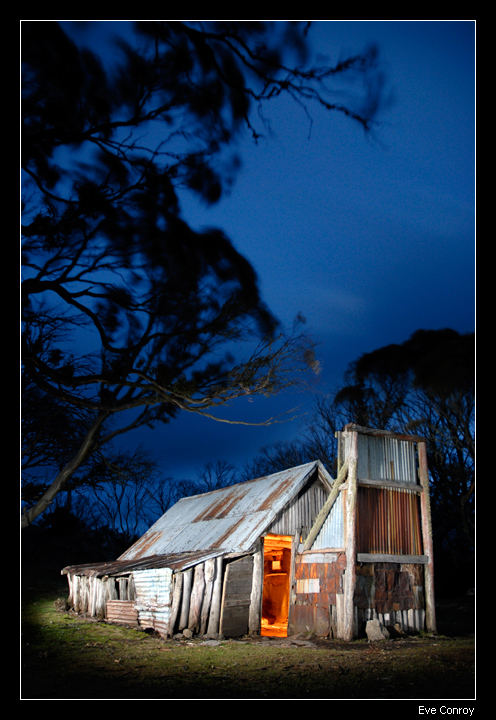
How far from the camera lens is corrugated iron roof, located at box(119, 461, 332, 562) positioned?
15.3 metres

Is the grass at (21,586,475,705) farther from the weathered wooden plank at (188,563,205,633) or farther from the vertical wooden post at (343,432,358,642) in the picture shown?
the weathered wooden plank at (188,563,205,633)

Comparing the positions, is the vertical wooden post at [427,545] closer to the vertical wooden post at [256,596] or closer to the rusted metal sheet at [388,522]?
the rusted metal sheet at [388,522]

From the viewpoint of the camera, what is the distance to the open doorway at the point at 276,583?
17484 millimetres

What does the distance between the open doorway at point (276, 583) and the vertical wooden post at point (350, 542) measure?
178 inches

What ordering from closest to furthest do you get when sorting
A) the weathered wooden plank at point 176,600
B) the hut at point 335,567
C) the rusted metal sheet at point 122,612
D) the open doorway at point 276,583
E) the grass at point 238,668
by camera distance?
the grass at point 238,668, the weathered wooden plank at point 176,600, the hut at point 335,567, the rusted metal sheet at point 122,612, the open doorway at point 276,583

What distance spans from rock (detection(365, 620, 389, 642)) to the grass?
0.26m

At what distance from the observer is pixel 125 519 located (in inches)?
2128

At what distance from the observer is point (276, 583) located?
1823 centimetres

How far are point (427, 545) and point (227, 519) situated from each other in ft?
21.6

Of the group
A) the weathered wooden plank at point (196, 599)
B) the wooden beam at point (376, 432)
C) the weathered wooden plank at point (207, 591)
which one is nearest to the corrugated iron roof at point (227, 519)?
the weathered wooden plank at point (207, 591)

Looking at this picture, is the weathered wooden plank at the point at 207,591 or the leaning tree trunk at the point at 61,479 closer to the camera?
the weathered wooden plank at the point at 207,591

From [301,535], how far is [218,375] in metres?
5.82
